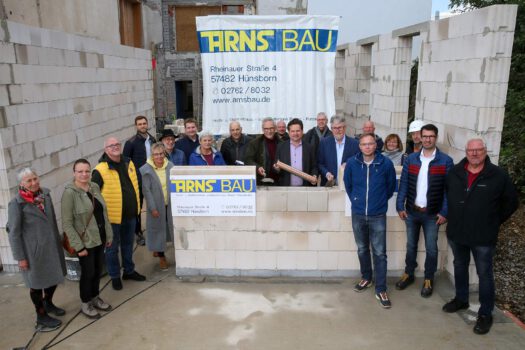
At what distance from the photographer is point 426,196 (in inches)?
175

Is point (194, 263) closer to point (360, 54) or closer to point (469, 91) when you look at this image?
point (469, 91)

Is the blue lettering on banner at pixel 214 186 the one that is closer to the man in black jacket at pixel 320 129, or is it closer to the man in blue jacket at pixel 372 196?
the man in blue jacket at pixel 372 196

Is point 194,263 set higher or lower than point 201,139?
lower

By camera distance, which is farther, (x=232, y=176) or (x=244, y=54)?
(x=244, y=54)

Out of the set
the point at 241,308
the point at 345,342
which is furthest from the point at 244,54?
the point at 345,342

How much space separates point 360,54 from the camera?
30.8 ft

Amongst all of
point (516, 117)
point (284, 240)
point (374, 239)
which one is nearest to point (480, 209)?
point (374, 239)

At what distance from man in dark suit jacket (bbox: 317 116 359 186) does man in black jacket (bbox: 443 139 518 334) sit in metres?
1.48

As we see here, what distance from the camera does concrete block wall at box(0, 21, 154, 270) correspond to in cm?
509

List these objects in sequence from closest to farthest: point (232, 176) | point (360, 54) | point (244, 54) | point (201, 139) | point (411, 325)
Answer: point (411, 325) → point (232, 176) → point (201, 139) → point (244, 54) → point (360, 54)

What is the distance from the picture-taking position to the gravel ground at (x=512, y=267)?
16.1 ft

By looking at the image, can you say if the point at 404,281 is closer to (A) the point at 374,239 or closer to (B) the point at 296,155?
(A) the point at 374,239

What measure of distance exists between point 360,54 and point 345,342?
703 cm

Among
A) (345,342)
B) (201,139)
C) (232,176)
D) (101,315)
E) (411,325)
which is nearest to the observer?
(345,342)
